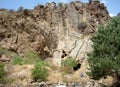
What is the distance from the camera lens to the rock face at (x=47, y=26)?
46.3 meters

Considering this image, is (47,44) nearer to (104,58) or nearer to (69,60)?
(69,60)

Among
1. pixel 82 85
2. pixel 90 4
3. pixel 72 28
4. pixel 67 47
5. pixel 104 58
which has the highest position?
pixel 90 4

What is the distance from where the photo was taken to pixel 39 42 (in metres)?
47.0

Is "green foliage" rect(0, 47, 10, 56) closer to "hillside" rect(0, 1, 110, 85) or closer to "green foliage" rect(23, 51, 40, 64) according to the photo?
"hillside" rect(0, 1, 110, 85)

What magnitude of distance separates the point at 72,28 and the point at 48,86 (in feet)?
58.0

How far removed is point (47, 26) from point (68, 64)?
10839mm

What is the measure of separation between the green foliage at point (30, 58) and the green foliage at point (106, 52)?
564 inches

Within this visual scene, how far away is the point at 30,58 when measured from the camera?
42.6 meters

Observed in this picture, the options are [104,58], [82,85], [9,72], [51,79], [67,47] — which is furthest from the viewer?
[67,47]

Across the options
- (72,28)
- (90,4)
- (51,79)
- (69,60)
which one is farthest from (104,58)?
(90,4)

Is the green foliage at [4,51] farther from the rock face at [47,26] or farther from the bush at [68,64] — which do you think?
the bush at [68,64]

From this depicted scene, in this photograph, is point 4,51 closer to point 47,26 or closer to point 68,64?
point 47,26

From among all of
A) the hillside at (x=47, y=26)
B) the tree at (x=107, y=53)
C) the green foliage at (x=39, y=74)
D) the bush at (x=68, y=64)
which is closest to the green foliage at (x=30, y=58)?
the hillside at (x=47, y=26)

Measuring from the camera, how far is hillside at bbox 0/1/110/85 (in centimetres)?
4619
